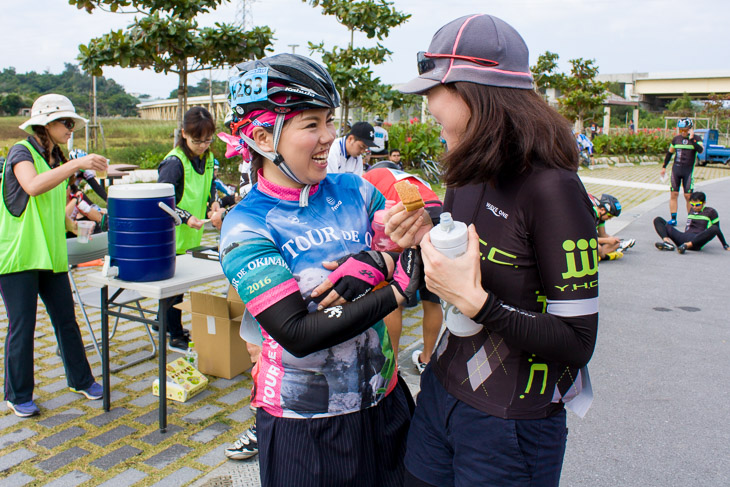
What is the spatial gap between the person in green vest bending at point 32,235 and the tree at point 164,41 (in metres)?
6.05

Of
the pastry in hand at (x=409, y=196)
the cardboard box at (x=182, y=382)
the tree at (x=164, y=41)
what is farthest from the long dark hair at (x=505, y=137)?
the tree at (x=164, y=41)

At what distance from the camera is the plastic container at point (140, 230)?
359 centimetres

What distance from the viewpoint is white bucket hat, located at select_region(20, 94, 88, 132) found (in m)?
4.08

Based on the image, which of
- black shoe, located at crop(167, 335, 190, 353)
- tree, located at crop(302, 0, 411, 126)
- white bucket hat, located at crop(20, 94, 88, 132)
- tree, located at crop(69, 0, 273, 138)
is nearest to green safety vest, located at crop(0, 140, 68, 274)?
white bucket hat, located at crop(20, 94, 88, 132)

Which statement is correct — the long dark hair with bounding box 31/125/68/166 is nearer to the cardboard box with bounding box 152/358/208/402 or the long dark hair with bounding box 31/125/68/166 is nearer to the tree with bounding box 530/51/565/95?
the cardboard box with bounding box 152/358/208/402

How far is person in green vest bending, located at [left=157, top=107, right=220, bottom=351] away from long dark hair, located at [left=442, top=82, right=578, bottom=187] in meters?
3.69

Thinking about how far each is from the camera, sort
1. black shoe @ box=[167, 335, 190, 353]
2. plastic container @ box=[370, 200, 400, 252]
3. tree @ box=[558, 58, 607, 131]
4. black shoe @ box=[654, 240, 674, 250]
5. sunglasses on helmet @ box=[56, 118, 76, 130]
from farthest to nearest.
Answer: tree @ box=[558, 58, 607, 131]
black shoe @ box=[654, 240, 674, 250]
black shoe @ box=[167, 335, 190, 353]
sunglasses on helmet @ box=[56, 118, 76, 130]
plastic container @ box=[370, 200, 400, 252]

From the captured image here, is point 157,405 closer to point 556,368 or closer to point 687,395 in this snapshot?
point 556,368

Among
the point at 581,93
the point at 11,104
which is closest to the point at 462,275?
the point at 581,93

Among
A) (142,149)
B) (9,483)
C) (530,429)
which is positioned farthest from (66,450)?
(142,149)

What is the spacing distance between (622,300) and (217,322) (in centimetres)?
511

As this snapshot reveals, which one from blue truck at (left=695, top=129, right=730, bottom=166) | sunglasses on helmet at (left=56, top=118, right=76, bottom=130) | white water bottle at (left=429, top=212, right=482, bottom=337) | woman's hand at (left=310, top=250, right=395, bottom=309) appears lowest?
woman's hand at (left=310, top=250, right=395, bottom=309)

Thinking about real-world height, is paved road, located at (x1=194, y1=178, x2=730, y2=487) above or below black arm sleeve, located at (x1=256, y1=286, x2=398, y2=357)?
below

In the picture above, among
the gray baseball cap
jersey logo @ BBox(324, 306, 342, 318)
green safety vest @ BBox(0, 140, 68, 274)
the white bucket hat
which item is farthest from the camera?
the white bucket hat
